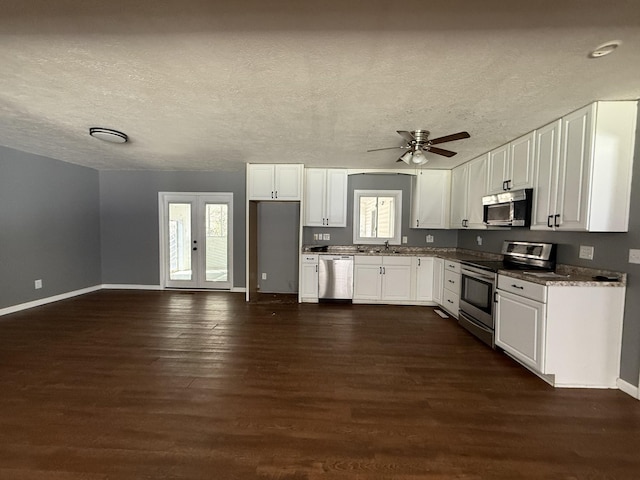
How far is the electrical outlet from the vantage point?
8.82 feet

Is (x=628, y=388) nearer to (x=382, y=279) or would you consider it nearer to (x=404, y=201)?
(x=382, y=279)

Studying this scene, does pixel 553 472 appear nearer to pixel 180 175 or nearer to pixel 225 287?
pixel 225 287

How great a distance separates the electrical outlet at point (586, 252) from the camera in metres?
2.69

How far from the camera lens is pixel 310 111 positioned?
271cm

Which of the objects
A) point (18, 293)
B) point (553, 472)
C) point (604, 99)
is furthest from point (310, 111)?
point (18, 293)

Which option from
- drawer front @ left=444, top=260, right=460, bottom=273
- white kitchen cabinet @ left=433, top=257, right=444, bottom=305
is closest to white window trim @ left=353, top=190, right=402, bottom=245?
white kitchen cabinet @ left=433, top=257, right=444, bottom=305

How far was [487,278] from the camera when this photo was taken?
10.7 ft

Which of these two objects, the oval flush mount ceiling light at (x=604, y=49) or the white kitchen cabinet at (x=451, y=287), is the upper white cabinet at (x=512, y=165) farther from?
the oval flush mount ceiling light at (x=604, y=49)

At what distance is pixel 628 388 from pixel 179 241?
6555 mm

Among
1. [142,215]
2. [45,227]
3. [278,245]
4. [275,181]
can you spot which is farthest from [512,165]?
[45,227]

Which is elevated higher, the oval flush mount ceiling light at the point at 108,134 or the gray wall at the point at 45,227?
the oval flush mount ceiling light at the point at 108,134

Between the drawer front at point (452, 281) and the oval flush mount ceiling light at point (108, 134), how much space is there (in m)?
4.84

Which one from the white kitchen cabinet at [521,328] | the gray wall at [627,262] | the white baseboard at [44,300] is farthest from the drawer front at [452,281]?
the white baseboard at [44,300]

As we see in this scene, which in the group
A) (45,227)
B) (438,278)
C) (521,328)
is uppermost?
(45,227)
